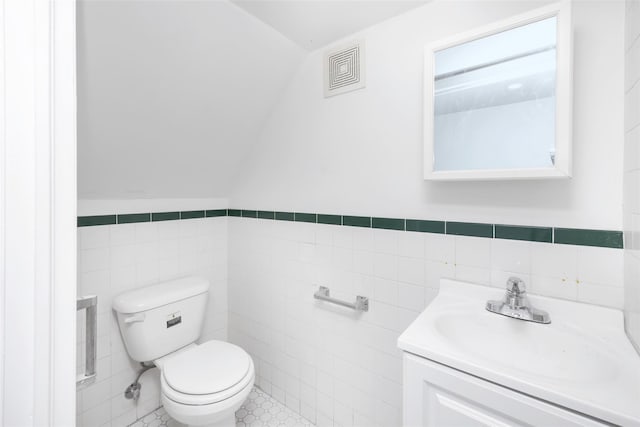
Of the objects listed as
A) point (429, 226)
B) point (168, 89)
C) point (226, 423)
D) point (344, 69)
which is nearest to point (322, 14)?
point (344, 69)

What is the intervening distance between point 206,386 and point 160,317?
52 cm

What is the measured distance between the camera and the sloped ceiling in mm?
1210

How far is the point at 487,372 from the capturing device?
0.77m

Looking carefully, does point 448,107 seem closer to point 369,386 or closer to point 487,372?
point 487,372

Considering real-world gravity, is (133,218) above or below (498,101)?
below

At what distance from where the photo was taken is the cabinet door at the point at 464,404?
28.0 inches

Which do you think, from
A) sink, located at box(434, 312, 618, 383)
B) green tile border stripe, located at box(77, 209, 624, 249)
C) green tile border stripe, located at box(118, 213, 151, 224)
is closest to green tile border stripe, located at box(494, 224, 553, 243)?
green tile border stripe, located at box(77, 209, 624, 249)

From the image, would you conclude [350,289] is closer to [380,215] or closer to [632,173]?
[380,215]

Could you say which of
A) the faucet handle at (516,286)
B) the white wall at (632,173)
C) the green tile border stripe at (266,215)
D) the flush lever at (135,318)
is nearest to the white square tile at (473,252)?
the faucet handle at (516,286)

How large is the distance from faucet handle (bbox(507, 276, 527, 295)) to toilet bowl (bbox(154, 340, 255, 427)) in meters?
1.21

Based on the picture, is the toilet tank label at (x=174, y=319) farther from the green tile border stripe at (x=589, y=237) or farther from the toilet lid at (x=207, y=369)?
the green tile border stripe at (x=589, y=237)

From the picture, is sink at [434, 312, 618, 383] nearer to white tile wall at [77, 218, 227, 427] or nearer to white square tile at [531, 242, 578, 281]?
white square tile at [531, 242, 578, 281]

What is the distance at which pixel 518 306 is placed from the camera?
1056 millimetres

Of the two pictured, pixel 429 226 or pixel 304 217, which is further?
pixel 304 217
